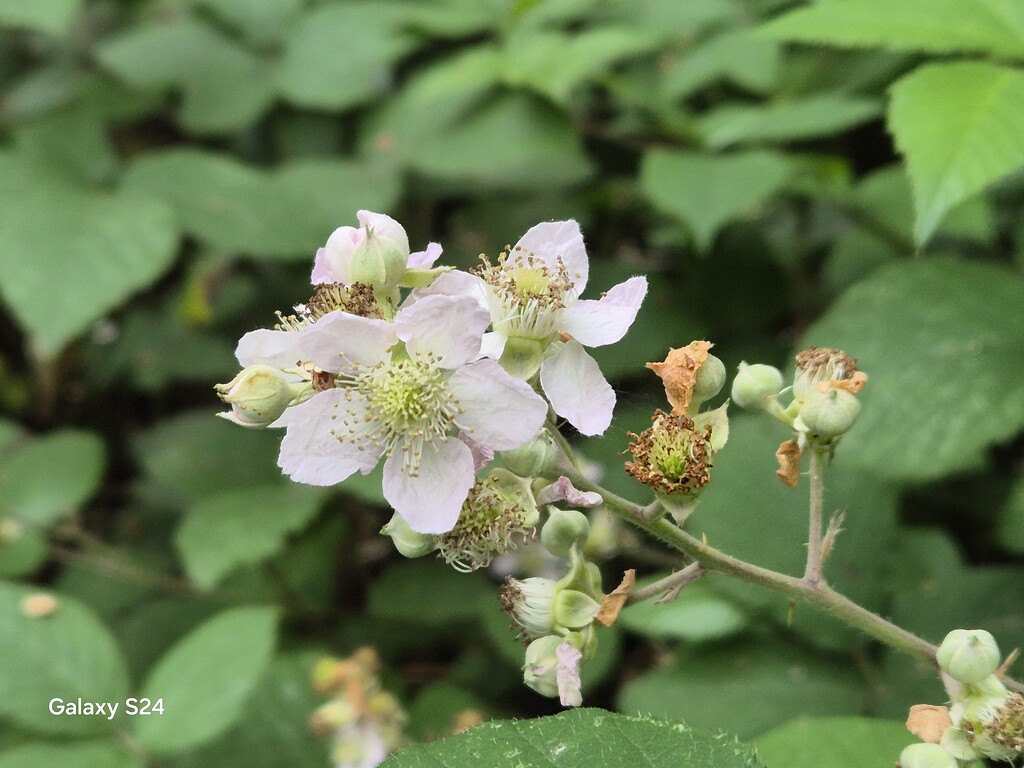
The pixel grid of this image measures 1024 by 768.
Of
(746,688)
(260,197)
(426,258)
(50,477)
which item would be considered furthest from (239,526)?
(426,258)

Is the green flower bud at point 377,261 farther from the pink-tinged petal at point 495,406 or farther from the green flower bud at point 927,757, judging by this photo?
the green flower bud at point 927,757

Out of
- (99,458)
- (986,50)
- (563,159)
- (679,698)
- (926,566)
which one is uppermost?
(986,50)

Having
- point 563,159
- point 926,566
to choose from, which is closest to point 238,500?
point 563,159

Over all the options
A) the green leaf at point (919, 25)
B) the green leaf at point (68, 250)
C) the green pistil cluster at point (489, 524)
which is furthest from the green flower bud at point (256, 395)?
the green leaf at point (68, 250)

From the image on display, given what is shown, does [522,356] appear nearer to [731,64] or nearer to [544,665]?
[544,665]

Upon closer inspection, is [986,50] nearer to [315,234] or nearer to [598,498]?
[598,498]

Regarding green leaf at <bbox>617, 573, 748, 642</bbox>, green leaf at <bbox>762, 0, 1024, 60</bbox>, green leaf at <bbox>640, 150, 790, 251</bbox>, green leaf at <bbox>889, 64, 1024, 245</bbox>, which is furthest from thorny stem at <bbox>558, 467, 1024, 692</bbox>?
green leaf at <bbox>640, 150, 790, 251</bbox>

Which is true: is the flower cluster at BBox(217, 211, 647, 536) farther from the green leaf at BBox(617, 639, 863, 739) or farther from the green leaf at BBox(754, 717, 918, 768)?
the green leaf at BBox(617, 639, 863, 739)
